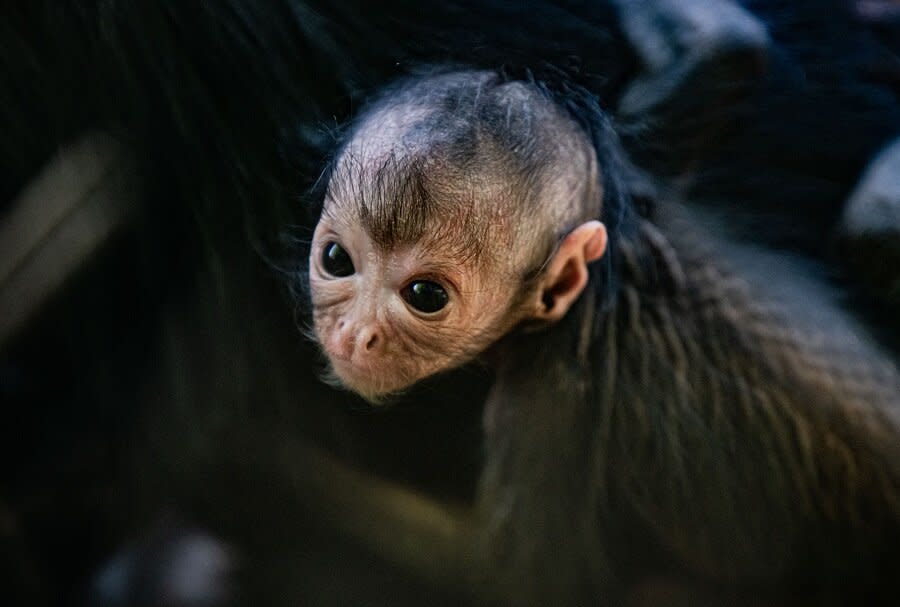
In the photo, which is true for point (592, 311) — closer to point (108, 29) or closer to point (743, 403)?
point (743, 403)

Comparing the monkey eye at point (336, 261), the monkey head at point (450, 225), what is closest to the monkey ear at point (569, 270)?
the monkey head at point (450, 225)

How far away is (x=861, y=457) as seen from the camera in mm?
588

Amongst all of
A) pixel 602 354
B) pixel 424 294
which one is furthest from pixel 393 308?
pixel 602 354

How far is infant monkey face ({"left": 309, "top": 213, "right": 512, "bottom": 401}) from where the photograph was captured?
543 mm

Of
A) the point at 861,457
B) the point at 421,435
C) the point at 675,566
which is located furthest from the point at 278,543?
the point at 861,457

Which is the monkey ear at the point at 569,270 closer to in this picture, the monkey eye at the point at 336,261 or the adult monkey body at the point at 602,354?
the adult monkey body at the point at 602,354

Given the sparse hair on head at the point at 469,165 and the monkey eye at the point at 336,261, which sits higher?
the sparse hair on head at the point at 469,165

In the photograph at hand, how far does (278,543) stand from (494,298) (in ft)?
0.93

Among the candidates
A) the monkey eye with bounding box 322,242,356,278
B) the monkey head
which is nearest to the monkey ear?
the monkey head

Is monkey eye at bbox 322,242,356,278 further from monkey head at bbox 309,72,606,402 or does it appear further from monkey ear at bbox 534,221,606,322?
monkey ear at bbox 534,221,606,322

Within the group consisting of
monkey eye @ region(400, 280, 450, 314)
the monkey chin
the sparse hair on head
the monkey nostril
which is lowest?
the monkey chin

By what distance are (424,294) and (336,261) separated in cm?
5

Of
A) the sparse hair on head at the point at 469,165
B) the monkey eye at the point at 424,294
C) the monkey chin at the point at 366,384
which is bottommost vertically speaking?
the monkey chin at the point at 366,384

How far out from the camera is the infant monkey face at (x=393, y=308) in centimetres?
54
